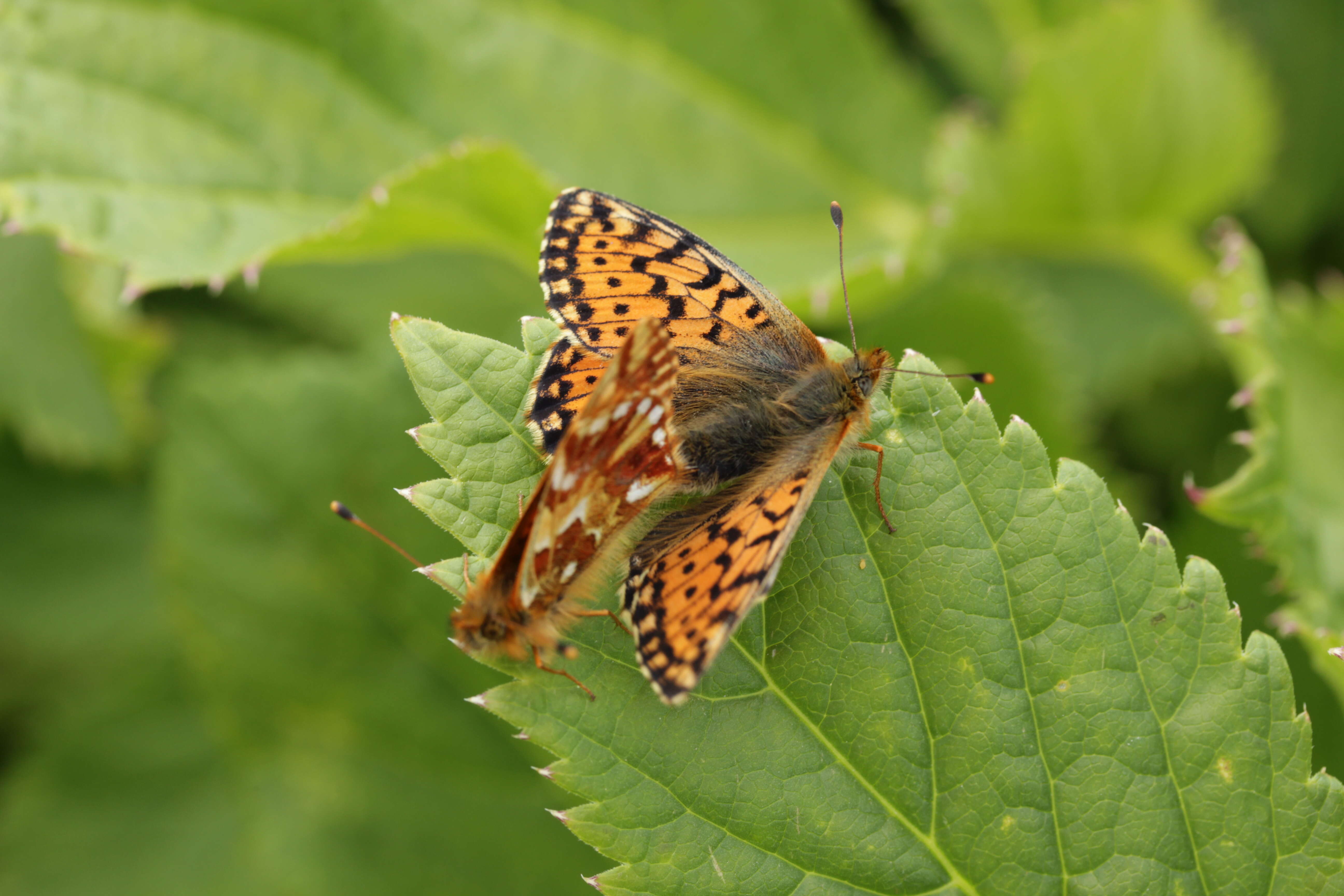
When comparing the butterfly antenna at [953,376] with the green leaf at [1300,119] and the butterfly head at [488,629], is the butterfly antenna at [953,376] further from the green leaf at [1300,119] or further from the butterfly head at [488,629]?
the green leaf at [1300,119]

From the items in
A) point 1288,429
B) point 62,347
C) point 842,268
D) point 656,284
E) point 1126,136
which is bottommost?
point 62,347

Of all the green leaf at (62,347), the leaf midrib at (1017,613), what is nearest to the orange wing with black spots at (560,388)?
the leaf midrib at (1017,613)

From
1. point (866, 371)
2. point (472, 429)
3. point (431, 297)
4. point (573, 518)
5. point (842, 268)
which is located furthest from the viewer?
point (431, 297)

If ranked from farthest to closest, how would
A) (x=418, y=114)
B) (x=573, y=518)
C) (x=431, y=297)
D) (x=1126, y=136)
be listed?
(x=431, y=297) < (x=1126, y=136) < (x=418, y=114) < (x=573, y=518)

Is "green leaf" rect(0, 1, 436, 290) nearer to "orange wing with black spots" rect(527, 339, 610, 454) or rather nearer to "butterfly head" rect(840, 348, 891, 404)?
"orange wing with black spots" rect(527, 339, 610, 454)

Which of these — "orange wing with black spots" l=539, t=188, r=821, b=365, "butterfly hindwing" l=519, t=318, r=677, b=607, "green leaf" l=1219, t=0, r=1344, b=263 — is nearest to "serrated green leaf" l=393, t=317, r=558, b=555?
"butterfly hindwing" l=519, t=318, r=677, b=607

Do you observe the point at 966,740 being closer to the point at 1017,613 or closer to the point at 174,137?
the point at 1017,613

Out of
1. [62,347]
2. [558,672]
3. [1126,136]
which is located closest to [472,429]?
[558,672]
